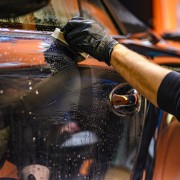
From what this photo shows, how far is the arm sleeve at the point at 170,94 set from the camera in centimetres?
150

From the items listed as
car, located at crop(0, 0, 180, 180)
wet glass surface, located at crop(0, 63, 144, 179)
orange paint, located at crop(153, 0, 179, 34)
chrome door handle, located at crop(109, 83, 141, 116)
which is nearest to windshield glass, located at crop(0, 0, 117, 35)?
car, located at crop(0, 0, 180, 180)

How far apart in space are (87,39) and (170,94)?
37cm

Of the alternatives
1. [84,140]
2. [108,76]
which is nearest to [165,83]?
[108,76]

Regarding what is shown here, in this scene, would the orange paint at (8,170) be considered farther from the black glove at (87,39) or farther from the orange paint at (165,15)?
the orange paint at (165,15)

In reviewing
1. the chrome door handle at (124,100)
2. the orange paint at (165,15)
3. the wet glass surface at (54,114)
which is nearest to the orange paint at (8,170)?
the wet glass surface at (54,114)

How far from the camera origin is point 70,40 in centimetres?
161

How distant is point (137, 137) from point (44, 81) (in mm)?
517

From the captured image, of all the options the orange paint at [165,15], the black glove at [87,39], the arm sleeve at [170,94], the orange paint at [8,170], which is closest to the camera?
the orange paint at [8,170]

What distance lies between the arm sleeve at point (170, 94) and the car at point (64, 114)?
16cm

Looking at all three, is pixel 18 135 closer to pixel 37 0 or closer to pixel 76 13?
pixel 37 0

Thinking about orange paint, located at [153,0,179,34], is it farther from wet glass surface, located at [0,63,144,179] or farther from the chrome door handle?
wet glass surface, located at [0,63,144,179]

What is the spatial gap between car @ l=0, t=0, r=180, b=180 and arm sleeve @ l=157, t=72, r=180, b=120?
164mm

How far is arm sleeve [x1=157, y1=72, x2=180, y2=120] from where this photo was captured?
150 centimetres

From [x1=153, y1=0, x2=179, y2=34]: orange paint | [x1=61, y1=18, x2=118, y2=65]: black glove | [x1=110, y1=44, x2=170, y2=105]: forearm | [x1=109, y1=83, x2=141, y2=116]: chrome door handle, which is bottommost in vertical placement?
[x1=153, y1=0, x2=179, y2=34]: orange paint
